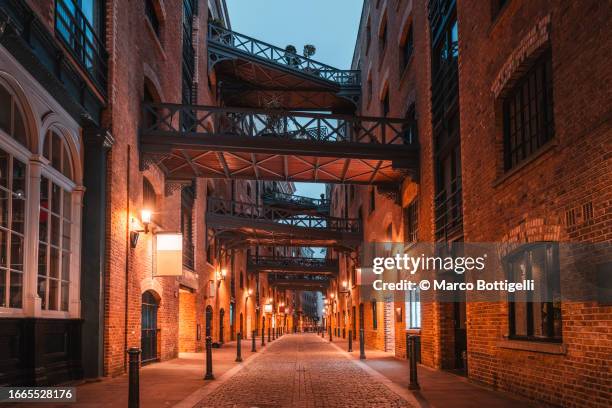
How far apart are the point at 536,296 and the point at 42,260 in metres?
7.70

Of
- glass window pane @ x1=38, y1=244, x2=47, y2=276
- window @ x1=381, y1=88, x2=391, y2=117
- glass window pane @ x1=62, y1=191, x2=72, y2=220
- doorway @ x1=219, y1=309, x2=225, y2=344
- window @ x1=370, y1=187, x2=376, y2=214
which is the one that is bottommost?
doorway @ x1=219, y1=309, x2=225, y2=344

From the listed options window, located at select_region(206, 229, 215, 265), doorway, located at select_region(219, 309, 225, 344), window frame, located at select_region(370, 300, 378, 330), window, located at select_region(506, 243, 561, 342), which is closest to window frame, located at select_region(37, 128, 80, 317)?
window, located at select_region(506, 243, 561, 342)

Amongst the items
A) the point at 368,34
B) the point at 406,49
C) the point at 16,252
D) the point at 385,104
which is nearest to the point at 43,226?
the point at 16,252

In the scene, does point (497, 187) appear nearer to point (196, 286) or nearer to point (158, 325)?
point (158, 325)

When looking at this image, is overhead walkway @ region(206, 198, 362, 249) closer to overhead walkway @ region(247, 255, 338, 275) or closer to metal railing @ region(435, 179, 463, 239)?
overhead walkway @ region(247, 255, 338, 275)

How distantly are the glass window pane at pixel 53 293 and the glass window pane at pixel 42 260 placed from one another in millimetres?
413

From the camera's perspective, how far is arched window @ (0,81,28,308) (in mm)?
9500

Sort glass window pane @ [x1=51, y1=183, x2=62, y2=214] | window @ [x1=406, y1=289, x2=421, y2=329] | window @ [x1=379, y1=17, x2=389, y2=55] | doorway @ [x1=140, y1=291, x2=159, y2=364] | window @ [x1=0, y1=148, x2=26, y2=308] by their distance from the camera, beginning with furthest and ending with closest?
window @ [x1=379, y1=17, x2=389, y2=55] < window @ [x1=406, y1=289, x2=421, y2=329] < doorway @ [x1=140, y1=291, x2=159, y2=364] < glass window pane @ [x1=51, y1=183, x2=62, y2=214] < window @ [x1=0, y1=148, x2=26, y2=308]

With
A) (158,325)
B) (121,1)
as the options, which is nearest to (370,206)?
(158,325)

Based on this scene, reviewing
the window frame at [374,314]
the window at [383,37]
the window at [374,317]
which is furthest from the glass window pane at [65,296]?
the window at [374,317]

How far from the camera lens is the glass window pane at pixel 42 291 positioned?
10.9m

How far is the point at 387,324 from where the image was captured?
24.8 metres

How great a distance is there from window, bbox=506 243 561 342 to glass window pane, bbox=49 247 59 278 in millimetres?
7543

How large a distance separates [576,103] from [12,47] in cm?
743
